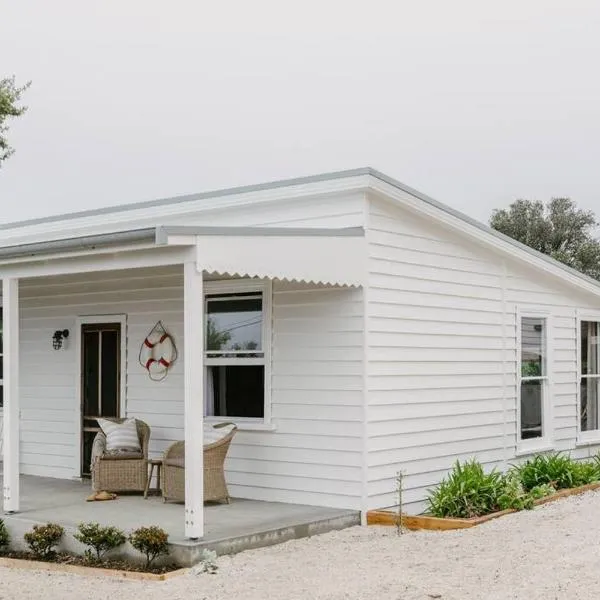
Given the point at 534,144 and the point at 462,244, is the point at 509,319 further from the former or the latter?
the point at 534,144

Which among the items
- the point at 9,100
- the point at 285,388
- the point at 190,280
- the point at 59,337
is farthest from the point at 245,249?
the point at 9,100

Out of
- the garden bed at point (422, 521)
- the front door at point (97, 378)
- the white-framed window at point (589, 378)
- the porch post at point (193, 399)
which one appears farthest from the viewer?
the white-framed window at point (589, 378)

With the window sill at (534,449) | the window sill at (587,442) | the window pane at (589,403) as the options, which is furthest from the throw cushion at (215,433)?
the window pane at (589,403)

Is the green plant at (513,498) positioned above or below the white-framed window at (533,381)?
below

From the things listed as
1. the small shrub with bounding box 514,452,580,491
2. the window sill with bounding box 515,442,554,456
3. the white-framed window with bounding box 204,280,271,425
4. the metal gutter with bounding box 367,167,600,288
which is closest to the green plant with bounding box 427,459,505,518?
the small shrub with bounding box 514,452,580,491

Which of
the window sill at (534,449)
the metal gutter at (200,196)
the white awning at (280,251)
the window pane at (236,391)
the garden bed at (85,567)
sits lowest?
the garden bed at (85,567)

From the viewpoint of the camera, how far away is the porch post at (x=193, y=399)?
7.50 metres

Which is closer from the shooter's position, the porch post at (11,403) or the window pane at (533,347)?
the porch post at (11,403)

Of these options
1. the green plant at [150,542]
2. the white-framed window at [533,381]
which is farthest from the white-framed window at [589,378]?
the green plant at [150,542]

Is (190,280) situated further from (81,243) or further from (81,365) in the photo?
(81,365)

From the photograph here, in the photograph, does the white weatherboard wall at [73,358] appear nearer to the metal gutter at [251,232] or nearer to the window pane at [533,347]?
the metal gutter at [251,232]

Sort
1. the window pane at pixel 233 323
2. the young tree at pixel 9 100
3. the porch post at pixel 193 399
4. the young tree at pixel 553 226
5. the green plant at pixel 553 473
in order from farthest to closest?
the young tree at pixel 553 226 → the young tree at pixel 9 100 → the green plant at pixel 553 473 → the window pane at pixel 233 323 → the porch post at pixel 193 399

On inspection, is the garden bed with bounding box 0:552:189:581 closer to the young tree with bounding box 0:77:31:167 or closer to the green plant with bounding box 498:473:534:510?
the green plant with bounding box 498:473:534:510

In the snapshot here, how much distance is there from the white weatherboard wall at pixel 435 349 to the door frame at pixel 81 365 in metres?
3.35
